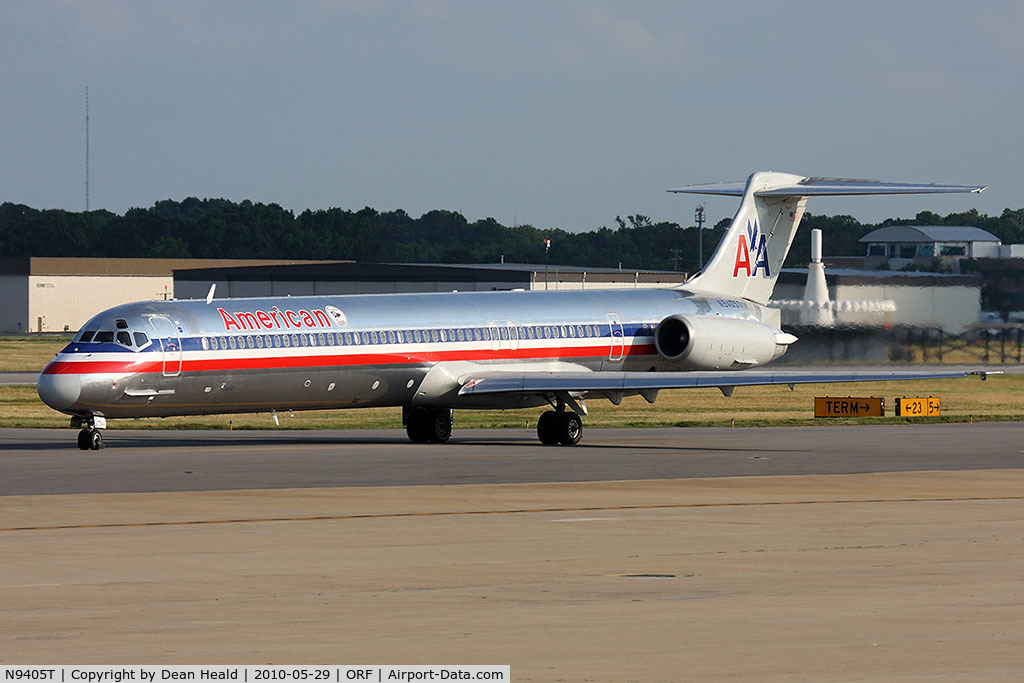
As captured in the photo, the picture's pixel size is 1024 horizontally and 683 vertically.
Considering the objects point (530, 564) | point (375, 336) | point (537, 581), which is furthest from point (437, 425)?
point (537, 581)

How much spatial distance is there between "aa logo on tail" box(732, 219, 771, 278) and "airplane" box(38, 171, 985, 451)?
0.04 m

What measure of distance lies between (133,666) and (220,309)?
2379 centimetres

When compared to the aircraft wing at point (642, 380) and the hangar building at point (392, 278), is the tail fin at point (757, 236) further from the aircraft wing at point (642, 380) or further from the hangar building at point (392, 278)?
the hangar building at point (392, 278)

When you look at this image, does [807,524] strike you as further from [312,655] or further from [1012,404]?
[1012,404]

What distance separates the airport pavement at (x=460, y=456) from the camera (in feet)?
91.7

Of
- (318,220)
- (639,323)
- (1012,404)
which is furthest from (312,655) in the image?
(318,220)

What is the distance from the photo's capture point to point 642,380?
1399 inches

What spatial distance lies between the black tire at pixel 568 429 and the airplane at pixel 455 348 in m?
0.03

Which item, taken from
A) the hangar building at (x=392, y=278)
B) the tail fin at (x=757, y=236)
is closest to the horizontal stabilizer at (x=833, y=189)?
the tail fin at (x=757, y=236)

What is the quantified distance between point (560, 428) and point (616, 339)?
11.0ft

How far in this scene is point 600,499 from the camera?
961 inches

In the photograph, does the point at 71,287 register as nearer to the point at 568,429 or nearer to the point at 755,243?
the point at 755,243

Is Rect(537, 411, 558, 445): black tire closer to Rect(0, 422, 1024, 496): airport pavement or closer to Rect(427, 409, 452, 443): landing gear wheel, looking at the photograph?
Rect(0, 422, 1024, 496): airport pavement

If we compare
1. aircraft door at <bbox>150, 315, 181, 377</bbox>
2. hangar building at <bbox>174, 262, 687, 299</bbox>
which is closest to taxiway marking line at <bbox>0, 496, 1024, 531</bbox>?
aircraft door at <bbox>150, 315, 181, 377</bbox>
